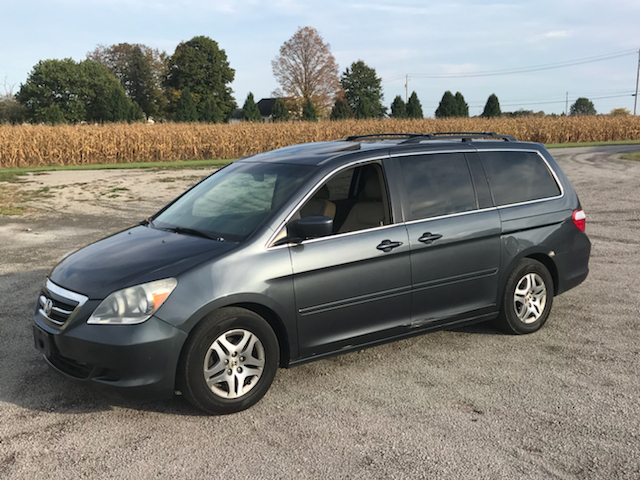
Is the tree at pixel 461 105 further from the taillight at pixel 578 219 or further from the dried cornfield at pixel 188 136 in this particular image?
the taillight at pixel 578 219

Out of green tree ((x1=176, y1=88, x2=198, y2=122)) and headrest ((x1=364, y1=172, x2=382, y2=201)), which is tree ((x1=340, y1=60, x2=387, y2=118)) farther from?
headrest ((x1=364, y1=172, x2=382, y2=201))

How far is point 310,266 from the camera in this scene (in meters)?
4.19

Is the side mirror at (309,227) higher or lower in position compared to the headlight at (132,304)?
higher

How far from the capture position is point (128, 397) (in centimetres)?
375

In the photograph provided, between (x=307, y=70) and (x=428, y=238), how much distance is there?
70273 millimetres

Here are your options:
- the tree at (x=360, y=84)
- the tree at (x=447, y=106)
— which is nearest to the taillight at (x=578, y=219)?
the tree at (x=447, y=106)

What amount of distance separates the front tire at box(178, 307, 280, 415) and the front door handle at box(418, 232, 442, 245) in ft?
4.74

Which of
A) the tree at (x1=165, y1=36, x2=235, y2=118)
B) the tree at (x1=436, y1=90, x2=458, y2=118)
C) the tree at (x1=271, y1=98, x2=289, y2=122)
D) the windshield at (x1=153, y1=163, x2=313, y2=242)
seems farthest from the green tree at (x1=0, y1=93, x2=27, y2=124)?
the windshield at (x1=153, y1=163, x2=313, y2=242)

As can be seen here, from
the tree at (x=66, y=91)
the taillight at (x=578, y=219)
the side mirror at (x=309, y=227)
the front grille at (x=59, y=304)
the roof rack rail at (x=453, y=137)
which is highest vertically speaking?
the tree at (x=66, y=91)

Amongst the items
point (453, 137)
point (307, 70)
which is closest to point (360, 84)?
point (307, 70)

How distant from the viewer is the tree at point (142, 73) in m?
91.3

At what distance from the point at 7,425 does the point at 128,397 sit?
32.6 inches

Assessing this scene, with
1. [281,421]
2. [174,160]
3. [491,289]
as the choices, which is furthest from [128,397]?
[174,160]

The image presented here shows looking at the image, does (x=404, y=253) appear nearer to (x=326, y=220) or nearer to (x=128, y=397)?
(x=326, y=220)
